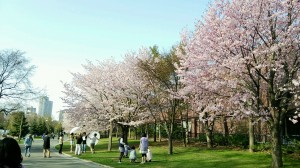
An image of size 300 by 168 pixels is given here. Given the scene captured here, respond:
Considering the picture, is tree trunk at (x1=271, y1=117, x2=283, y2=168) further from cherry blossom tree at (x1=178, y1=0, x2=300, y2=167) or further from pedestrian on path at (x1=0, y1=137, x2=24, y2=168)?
pedestrian on path at (x1=0, y1=137, x2=24, y2=168)

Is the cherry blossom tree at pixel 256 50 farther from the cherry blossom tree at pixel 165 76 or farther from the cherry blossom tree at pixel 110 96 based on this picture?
the cherry blossom tree at pixel 110 96

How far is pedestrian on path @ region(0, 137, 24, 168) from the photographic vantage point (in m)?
3.83

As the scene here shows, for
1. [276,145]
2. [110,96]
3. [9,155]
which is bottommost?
[276,145]

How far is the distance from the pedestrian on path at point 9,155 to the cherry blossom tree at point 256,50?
11702 millimetres

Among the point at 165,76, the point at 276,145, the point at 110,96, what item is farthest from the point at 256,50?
the point at 110,96

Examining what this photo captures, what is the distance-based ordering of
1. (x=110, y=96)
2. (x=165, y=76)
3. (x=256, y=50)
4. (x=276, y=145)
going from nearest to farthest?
(x=256, y=50), (x=276, y=145), (x=165, y=76), (x=110, y=96)

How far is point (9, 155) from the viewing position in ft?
12.7

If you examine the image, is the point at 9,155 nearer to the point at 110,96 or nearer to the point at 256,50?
the point at 256,50

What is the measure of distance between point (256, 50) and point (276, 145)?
4758 millimetres

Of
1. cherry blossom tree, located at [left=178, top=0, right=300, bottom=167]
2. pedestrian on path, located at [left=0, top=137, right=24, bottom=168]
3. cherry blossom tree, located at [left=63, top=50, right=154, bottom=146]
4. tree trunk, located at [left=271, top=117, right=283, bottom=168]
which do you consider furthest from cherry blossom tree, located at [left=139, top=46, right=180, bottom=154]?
pedestrian on path, located at [left=0, top=137, right=24, bottom=168]

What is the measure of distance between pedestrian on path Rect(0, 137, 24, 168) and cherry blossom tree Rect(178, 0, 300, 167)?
11.7 m

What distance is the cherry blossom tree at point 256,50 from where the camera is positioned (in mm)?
14258

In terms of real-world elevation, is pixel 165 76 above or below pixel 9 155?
above

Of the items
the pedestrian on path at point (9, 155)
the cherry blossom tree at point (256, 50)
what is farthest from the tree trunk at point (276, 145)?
the pedestrian on path at point (9, 155)
